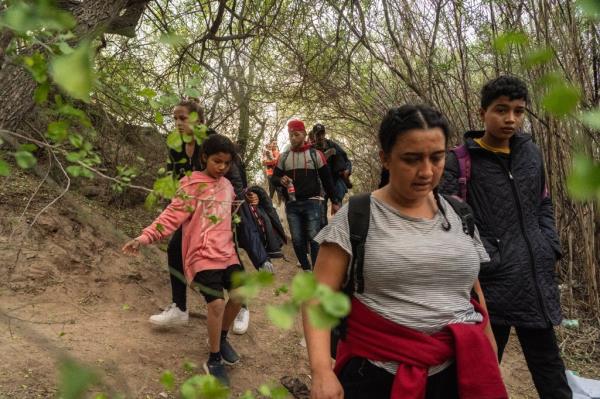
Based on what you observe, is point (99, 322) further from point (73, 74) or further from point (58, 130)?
point (73, 74)

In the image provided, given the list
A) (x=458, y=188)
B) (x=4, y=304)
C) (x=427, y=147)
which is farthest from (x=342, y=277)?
(x=4, y=304)

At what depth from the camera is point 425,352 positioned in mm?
1638

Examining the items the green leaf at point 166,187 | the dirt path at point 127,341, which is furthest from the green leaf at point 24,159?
the dirt path at point 127,341

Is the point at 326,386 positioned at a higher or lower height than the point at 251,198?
lower

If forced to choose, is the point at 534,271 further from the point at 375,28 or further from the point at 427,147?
the point at 375,28

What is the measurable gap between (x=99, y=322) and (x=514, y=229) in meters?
2.95

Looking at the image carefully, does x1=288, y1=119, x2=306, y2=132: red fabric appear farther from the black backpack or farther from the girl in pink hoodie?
the black backpack

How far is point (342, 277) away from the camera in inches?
67.2

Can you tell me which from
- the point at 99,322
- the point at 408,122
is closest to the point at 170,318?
the point at 99,322

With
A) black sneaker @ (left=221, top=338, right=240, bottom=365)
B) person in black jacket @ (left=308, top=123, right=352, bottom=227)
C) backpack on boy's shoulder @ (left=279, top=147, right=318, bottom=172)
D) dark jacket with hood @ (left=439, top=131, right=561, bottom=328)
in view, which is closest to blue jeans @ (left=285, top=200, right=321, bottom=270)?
backpack on boy's shoulder @ (left=279, top=147, right=318, bottom=172)

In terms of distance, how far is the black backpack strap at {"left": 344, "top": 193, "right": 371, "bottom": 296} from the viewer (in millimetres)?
1688

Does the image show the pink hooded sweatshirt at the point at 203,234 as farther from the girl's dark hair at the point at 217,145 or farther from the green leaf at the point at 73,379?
the green leaf at the point at 73,379

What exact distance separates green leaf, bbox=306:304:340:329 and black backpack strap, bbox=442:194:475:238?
4.31 feet

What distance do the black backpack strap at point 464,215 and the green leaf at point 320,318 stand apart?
131 centimetres
